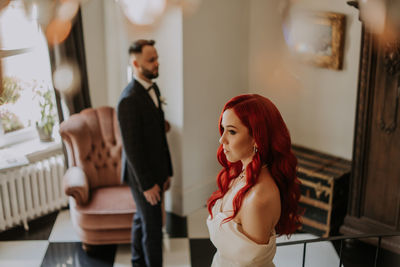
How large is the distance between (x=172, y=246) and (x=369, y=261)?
1.60 metres

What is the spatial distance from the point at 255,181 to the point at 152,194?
1742 mm

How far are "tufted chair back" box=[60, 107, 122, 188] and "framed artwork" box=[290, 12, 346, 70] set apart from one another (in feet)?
5.97

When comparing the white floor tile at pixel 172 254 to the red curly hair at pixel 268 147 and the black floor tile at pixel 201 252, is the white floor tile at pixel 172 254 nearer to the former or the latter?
the black floor tile at pixel 201 252

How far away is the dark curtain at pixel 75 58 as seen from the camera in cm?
433

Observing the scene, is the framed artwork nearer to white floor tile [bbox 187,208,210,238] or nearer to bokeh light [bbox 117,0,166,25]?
bokeh light [bbox 117,0,166,25]

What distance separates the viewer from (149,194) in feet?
11.5

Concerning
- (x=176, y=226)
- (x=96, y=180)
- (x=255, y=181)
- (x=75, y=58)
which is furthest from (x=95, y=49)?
(x=255, y=181)

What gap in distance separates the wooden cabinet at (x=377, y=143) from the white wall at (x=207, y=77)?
1.39 metres

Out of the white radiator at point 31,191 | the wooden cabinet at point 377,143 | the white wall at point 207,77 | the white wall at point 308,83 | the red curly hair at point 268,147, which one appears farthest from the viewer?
the white wall at point 207,77

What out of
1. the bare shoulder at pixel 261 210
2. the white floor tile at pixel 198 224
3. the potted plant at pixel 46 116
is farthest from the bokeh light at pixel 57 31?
the bare shoulder at pixel 261 210

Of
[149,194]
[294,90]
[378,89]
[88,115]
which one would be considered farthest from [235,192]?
[294,90]

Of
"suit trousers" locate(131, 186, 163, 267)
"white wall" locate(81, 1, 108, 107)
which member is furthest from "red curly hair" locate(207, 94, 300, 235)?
"white wall" locate(81, 1, 108, 107)

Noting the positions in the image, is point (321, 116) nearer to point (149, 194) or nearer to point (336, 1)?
point (336, 1)

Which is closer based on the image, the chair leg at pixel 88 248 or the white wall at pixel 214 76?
the chair leg at pixel 88 248
